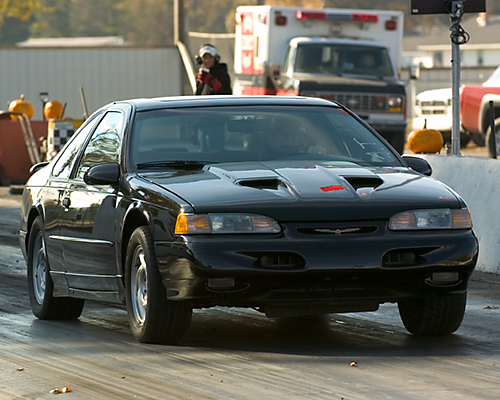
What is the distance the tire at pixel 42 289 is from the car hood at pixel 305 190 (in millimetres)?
1494

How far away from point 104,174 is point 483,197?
15.3 feet

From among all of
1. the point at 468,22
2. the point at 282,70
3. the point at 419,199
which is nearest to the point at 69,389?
the point at 419,199

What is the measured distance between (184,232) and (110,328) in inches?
62.0

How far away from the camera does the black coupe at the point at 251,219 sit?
6.18m

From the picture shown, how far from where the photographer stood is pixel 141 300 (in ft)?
22.2

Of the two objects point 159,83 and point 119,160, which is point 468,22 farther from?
point 119,160

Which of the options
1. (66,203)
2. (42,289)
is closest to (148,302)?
(66,203)

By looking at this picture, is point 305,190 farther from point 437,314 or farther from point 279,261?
point 437,314

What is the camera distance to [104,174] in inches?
276

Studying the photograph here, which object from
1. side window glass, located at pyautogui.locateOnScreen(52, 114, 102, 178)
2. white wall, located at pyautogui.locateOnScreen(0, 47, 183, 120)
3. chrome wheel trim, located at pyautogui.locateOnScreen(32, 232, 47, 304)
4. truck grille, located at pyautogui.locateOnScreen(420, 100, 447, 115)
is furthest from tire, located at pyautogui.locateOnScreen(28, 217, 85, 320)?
white wall, located at pyautogui.locateOnScreen(0, 47, 183, 120)

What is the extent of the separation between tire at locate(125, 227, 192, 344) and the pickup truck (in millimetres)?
14425

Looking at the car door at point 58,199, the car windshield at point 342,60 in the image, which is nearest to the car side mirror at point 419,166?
the car door at point 58,199

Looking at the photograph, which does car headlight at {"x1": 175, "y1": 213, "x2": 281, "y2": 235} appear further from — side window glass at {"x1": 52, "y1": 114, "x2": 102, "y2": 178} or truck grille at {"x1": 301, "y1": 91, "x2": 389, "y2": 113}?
truck grille at {"x1": 301, "y1": 91, "x2": 389, "y2": 113}

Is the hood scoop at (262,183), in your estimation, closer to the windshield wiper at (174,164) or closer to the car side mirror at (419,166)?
the windshield wiper at (174,164)
